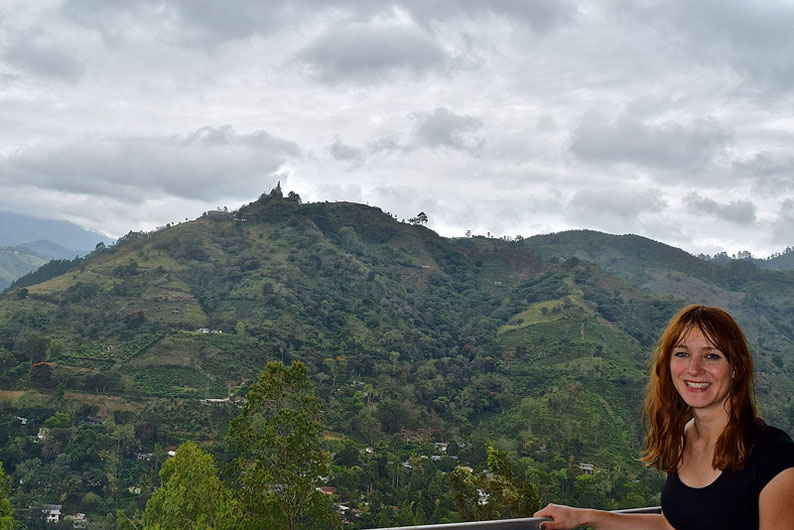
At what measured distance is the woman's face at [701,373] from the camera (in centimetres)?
117

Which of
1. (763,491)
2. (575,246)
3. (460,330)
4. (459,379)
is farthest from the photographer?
(575,246)

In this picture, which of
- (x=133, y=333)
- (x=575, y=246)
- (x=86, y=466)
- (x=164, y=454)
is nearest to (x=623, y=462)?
(x=164, y=454)

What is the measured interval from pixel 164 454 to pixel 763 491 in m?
22.3

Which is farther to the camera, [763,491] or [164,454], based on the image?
[164,454]

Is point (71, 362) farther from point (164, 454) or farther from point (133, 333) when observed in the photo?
point (164, 454)

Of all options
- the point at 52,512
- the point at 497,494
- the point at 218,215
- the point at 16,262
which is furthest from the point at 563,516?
the point at 16,262

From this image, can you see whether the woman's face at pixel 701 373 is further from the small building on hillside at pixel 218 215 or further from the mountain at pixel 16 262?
the mountain at pixel 16 262

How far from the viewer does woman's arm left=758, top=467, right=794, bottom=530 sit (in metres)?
0.96

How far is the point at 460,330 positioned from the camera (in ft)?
138

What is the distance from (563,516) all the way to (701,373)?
1.49 ft

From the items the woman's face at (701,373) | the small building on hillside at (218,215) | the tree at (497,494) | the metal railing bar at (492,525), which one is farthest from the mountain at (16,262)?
the woman's face at (701,373)

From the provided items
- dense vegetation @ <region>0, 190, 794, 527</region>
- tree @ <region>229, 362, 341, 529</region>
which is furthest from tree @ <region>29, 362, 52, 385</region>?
tree @ <region>229, 362, 341, 529</region>

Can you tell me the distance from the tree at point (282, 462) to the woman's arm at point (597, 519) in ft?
18.3

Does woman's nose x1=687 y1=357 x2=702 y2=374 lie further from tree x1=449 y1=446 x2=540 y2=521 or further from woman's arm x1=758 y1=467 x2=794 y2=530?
tree x1=449 y1=446 x2=540 y2=521
